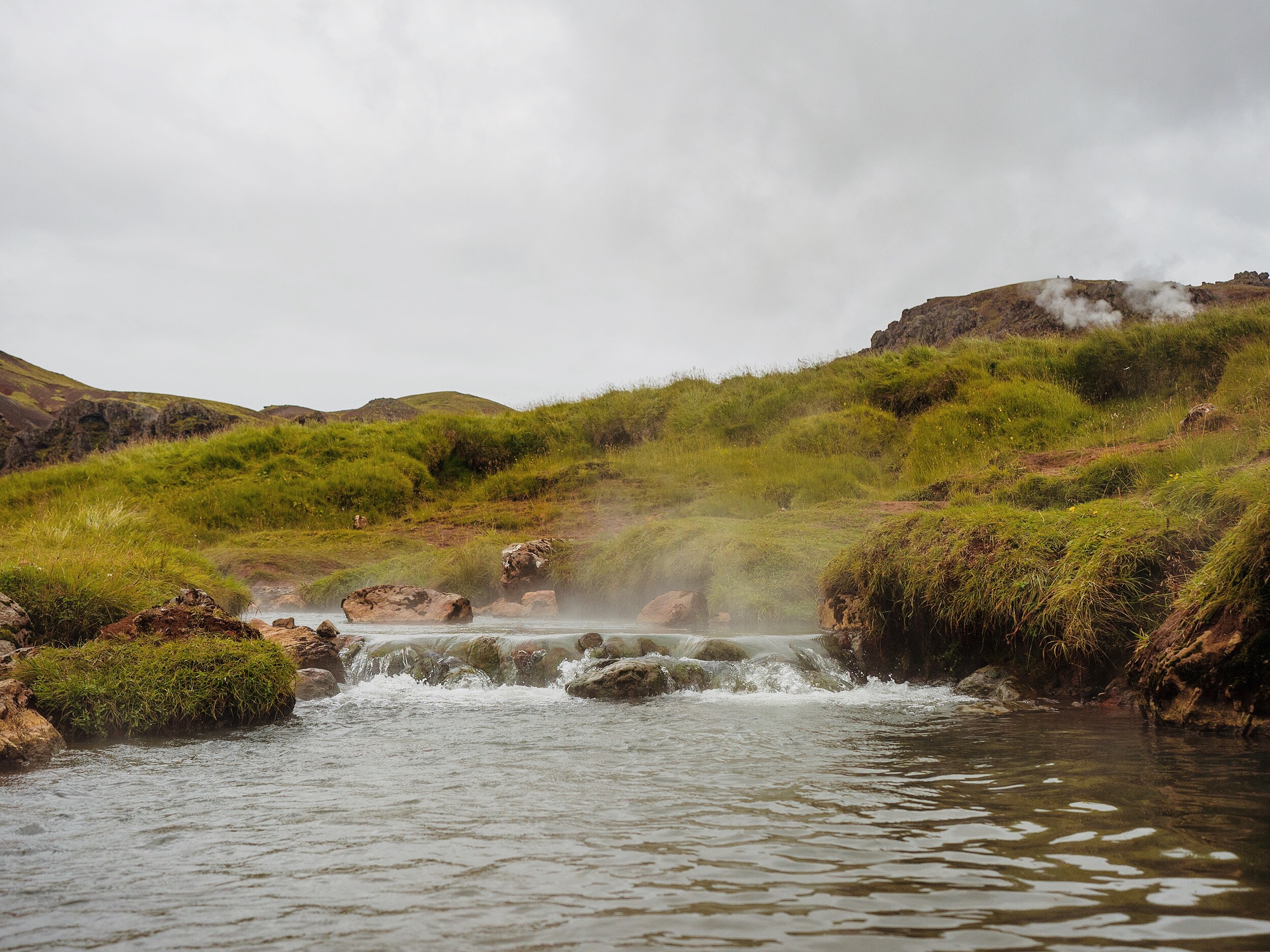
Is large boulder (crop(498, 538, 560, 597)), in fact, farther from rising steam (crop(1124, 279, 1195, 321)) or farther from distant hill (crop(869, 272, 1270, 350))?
rising steam (crop(1124, 279, 1195, 321))

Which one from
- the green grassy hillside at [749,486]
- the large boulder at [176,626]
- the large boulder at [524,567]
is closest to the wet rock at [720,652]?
the green grassy hillside at [749,486]

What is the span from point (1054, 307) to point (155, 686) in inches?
1966

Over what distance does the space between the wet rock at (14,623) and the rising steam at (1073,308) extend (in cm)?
3727

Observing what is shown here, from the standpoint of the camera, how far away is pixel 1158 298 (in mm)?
40656

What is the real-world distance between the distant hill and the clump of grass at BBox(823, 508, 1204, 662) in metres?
20.1

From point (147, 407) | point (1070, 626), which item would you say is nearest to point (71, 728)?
point (1070, 626)

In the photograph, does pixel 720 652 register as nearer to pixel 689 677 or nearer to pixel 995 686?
pixel 689 677

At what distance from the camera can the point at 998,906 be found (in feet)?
9.08

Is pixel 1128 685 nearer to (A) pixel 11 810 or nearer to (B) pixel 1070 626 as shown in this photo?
(B) pixel 1070 626

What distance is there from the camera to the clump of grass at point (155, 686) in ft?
20.7

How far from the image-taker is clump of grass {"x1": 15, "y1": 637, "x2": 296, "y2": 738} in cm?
631

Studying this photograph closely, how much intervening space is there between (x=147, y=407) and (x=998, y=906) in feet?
126

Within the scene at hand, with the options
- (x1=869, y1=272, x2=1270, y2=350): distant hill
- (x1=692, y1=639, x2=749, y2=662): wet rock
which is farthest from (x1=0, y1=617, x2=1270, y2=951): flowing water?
(x1=869, y1=272, x2=1270, y2=350): distant hill

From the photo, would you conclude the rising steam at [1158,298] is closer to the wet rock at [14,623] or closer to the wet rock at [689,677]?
the wet rock at [689,677]
